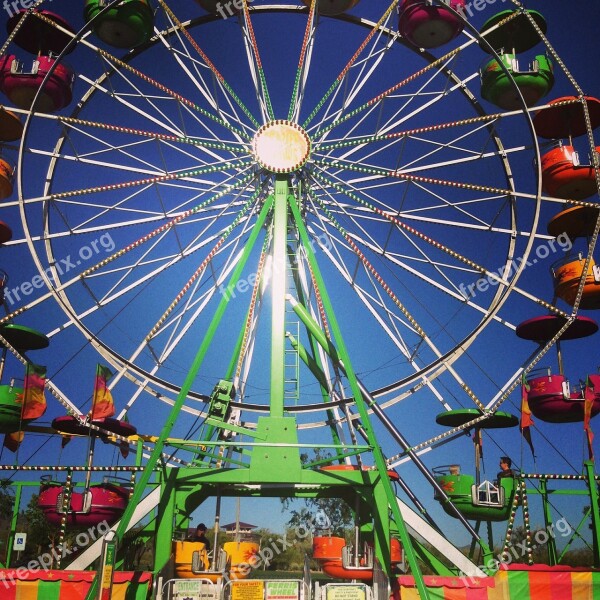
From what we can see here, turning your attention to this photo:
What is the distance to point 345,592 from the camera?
915 cm

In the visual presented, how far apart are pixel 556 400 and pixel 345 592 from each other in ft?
23.5

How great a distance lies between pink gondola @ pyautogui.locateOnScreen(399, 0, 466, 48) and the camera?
15164 mm

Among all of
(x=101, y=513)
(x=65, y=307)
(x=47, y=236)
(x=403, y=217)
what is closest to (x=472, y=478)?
(x=403, y=217)

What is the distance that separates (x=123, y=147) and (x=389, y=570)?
11.2 m

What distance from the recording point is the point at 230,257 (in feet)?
55.8

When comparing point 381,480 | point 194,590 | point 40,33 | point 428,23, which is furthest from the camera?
point 40,33

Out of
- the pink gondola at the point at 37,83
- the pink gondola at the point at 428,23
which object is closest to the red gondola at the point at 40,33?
the pink gondola at the point at 37,83

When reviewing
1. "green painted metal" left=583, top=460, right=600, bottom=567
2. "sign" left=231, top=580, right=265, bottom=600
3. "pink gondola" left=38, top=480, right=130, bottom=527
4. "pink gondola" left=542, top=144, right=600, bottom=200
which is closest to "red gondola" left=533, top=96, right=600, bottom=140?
"pink gondola" left=542, top=144, right=600, bottom=200

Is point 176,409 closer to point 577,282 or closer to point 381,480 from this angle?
point 381,480

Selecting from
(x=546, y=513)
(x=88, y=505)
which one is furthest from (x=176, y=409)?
(x=546, y=513)

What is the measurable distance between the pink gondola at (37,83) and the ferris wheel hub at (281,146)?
192 inches

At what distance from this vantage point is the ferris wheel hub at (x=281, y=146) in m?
14.2

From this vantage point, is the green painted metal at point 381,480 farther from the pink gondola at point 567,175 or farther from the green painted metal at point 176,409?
the pink gondola at point 567,175

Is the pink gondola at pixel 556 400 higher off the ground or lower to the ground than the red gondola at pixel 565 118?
lower
